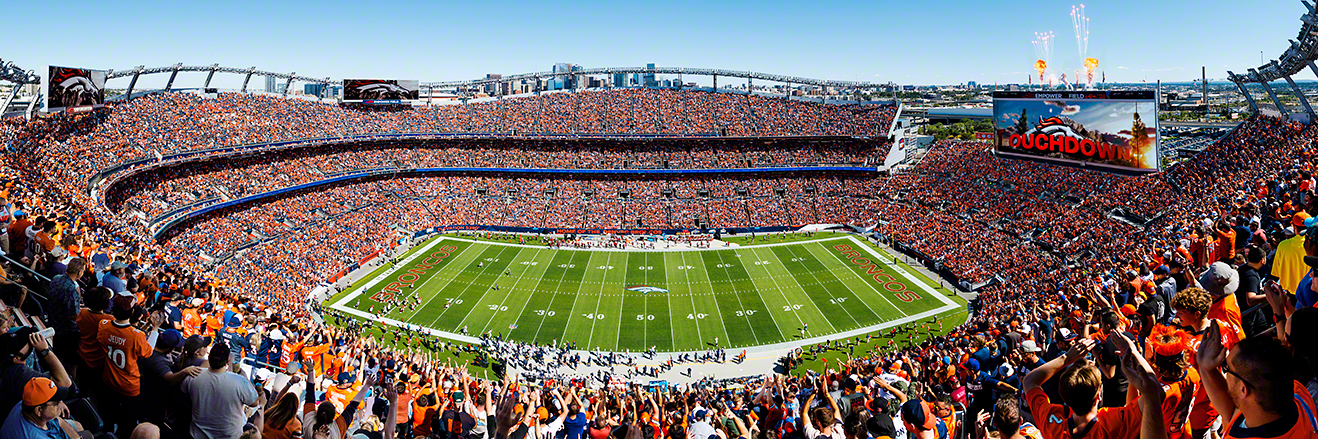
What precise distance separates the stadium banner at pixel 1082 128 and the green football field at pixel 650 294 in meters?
9.06

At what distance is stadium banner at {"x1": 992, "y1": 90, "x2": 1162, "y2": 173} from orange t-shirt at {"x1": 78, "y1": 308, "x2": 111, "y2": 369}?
33.3 meters

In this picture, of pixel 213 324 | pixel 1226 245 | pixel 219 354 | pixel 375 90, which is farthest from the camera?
pixel 375 90

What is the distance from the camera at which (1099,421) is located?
395cm

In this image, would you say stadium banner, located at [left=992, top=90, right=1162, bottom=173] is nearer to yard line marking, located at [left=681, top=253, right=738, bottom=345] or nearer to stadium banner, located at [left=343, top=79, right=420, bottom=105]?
yard line marking, located at [left=681, top=253, right=738, bottom=345]

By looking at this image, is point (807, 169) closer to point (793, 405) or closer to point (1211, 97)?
point (793, 405)

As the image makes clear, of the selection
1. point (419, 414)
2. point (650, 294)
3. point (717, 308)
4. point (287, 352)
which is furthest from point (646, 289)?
point (419, 414)

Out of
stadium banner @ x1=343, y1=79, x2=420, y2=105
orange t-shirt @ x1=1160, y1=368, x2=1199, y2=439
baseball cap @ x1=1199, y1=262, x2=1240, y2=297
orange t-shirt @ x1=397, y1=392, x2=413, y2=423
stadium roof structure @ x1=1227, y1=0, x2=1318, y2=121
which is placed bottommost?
orange t-shirt @ x1=397, y1=392, x2=413, y2=423

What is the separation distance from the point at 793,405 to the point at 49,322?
30.5 ft

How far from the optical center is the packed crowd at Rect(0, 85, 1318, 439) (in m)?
4.06

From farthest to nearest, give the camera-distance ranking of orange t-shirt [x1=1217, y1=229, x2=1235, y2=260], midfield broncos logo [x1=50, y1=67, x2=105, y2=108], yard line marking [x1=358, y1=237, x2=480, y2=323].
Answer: midfield broncos logo [x1=50, y1=67, x2=105, y2=108] < yard line marking [x1=358, y1=237, x2=480, y2=323] < orange t-shirt [x1=1217, y1=229, x2=1235, y2=260]

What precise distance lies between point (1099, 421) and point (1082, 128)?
3087 centimetres

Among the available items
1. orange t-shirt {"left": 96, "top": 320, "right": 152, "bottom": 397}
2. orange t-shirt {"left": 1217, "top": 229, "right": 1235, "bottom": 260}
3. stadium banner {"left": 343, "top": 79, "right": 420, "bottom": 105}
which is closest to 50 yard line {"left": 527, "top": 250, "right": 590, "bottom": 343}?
orange t-shirt {"left": 96, "top": 320, "right": 152, "bottom": 397}

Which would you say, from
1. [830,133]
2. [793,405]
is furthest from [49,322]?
[830,133]

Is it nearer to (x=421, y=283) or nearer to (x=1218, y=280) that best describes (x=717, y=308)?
(x=421, y=283)
